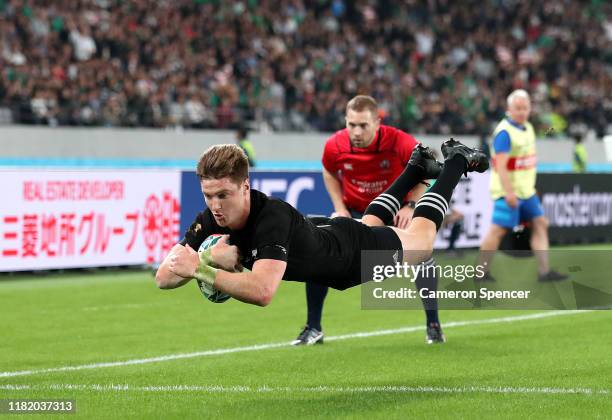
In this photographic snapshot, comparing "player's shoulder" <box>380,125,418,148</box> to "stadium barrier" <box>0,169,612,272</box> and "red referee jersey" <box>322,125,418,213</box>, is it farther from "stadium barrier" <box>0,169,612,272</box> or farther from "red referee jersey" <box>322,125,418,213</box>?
"stadium barrier" <box>0,169,612,272</box>

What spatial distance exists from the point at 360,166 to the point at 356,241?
110 inches

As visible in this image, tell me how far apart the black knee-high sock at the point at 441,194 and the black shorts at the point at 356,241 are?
414 mm

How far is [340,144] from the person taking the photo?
1127 centimetres

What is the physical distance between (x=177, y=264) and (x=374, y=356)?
3336 millimetres

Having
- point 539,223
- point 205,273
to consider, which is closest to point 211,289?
point 205,273

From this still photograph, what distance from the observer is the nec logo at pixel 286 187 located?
63.1ft

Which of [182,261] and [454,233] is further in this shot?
[454,233]

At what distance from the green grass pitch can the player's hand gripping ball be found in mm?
677

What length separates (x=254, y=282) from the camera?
23.6ft

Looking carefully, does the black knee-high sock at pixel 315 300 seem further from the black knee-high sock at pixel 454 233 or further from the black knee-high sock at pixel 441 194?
the black knee-high sock at pixel 454 233

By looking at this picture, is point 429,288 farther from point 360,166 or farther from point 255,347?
point 255,347

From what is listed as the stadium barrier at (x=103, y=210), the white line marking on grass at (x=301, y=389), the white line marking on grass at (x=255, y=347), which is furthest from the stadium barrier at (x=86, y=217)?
the white line marking on grass at (x=301, y=389)

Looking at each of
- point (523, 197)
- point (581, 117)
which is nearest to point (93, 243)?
point (523, 197)

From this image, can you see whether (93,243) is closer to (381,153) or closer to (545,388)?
(381,153)
